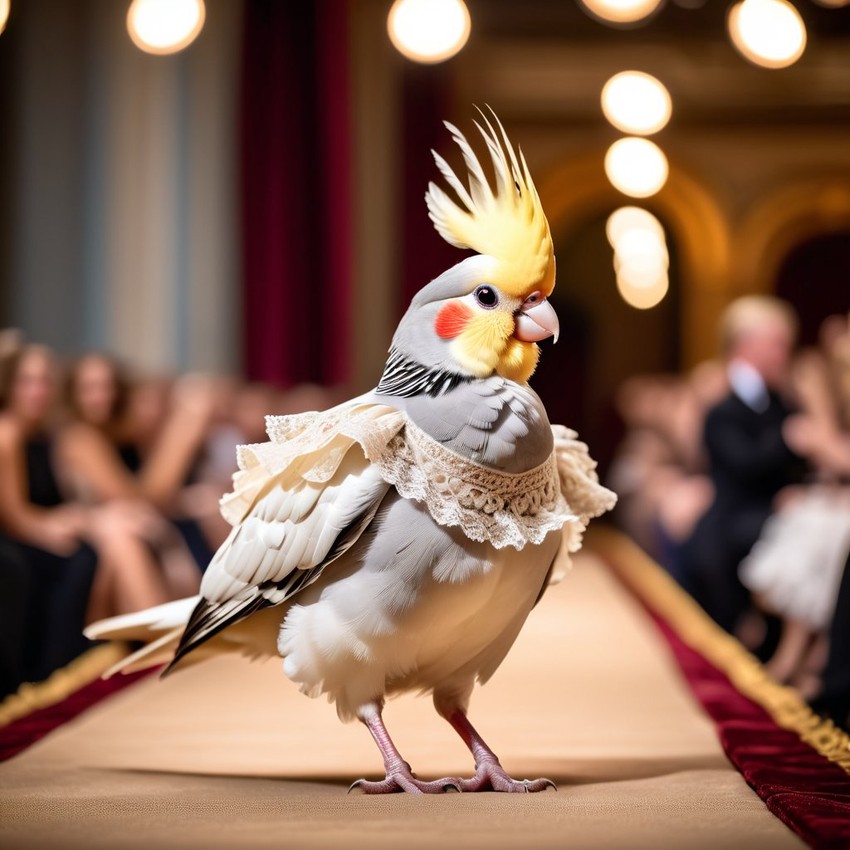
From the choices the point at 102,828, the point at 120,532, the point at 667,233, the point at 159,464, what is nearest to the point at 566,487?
the point at 102,828

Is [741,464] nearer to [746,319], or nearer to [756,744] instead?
[746,319]

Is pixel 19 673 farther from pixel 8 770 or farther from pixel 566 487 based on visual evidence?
pixel 566 487

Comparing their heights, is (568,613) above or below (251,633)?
below

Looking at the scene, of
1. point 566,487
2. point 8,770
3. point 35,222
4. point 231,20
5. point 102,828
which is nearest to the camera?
point 102,828

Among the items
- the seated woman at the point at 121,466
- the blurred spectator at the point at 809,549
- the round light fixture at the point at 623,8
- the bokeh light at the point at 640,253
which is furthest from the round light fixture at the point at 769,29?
the bokeh light at the point at 640,253

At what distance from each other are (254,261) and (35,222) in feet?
6.28

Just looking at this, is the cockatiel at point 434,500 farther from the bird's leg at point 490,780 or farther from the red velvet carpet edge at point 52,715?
the red velvet carpet edge at point 52,715

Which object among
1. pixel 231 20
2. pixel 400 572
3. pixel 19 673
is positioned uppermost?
pixel 231 20

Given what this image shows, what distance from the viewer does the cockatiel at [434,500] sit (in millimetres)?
2695

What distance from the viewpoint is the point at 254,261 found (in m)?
11.7

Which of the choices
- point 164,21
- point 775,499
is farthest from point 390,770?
point 164,21

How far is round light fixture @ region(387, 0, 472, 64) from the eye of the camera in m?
7.84

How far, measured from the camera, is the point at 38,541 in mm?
5316

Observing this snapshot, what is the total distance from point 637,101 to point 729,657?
6499 millimetres
